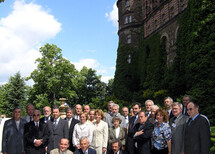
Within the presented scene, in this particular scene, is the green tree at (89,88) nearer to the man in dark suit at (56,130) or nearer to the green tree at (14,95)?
the green tree at (14,95)

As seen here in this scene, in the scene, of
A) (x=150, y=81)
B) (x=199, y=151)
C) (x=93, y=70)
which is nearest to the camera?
(x=199, y=151)

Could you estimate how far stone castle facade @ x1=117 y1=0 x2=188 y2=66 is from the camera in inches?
961

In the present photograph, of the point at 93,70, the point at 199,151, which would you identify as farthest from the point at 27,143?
the point at 93,70

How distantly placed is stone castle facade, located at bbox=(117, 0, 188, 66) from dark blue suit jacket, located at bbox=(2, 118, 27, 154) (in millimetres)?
20055

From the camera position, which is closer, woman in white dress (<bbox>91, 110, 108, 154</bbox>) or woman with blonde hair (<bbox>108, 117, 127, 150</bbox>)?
woman with blonde hair (<bbox>108, 117, 127, 150</bbox>)

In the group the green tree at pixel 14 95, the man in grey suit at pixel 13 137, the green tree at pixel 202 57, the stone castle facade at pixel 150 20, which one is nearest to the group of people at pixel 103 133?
the man in grey suit at pixel 13 137

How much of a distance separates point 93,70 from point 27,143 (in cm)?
4359

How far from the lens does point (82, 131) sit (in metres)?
7.17

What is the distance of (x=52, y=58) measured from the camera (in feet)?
126

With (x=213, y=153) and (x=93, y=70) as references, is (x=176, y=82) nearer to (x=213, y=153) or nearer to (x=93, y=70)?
(x=213, y=153)

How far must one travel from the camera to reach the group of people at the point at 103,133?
5914 mm

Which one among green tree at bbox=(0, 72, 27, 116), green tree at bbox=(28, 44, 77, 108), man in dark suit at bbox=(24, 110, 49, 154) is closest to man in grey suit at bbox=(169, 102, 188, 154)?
man in dark suit at bbox=(24, 110, 49, 154)

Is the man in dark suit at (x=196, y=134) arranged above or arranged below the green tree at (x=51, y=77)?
below

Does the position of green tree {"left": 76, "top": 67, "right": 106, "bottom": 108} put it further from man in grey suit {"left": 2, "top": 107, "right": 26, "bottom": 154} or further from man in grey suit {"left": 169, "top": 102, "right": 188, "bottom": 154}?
man in grey suit {"left": 169, "top": 102, "right": 188, "bottom": 154}
